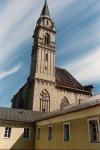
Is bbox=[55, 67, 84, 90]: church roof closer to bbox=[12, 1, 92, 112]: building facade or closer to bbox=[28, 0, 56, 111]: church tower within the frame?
bbox=[12, 1, 92, 112]: building facade

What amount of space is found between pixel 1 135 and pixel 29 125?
426cm

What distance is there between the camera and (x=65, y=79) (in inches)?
1992

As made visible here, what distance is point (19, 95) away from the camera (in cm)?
5069

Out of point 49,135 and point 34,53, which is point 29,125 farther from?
point 34,53

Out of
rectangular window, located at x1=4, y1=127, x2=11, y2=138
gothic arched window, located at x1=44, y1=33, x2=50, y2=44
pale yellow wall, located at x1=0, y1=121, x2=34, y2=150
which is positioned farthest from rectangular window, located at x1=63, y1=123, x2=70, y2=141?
gothic arched window, located at x1=44, y1=33, x2=50, y2=44

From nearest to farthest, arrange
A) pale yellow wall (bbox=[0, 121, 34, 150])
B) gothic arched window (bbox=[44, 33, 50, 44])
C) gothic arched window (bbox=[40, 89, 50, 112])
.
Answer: pale yellow wall (bbox=[0, 121, 34, 150]) → gothic arched window (bbox=[40, 89, 50, 112]) → gothic arched window (bbox=[44, 33, 50, 44])

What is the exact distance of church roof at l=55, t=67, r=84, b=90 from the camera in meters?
47.9

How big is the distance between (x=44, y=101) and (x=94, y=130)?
26193mm

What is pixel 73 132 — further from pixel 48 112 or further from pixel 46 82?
pixel 46 82

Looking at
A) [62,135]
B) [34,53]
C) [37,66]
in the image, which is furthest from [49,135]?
[34,53]

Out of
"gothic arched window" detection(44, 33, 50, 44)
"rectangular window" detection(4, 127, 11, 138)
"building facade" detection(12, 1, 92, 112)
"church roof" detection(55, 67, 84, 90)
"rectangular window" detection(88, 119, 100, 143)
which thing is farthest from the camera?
"gothic arched window" detection(44, 33, 50, 44)

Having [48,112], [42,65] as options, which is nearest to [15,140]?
[48,112]

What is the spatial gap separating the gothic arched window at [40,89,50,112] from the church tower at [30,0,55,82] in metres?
3.48

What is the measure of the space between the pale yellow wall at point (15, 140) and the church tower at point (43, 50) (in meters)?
17.8
